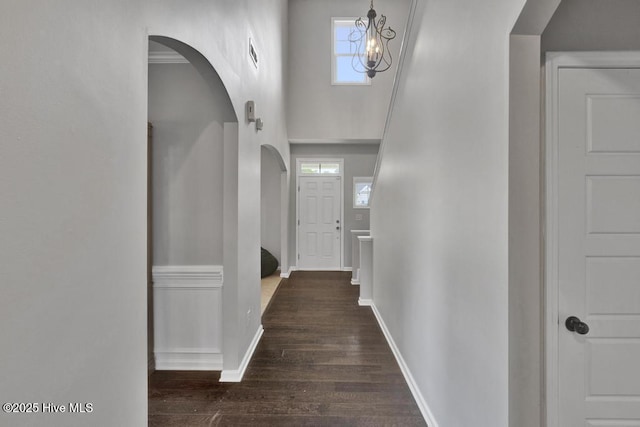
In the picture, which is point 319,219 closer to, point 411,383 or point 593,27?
point 411,383

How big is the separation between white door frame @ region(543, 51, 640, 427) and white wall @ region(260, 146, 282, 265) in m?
5.50

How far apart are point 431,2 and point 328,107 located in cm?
434

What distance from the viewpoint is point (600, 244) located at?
3.42ft

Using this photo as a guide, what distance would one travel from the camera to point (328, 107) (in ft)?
19.7

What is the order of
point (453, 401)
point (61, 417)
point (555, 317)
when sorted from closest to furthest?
point (61, 417), point (555, 317), point (453, 401)

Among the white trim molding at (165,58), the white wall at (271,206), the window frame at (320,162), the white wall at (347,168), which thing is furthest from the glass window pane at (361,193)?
the white trim molding at (165,58)

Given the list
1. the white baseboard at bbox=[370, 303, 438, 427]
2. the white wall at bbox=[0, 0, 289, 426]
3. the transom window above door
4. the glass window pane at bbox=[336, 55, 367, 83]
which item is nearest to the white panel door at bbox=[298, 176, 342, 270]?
the transom window above door

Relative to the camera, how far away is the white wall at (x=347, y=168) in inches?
243

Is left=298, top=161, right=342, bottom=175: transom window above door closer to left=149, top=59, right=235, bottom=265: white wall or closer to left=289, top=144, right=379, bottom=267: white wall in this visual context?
left=289, top=144, right=379, bottom=267: white wall

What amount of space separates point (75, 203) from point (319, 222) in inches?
216

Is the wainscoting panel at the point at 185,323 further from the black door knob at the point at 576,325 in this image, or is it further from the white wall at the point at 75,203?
the black door knob at the point at 576,325

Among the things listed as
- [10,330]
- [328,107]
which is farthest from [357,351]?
[328,107]

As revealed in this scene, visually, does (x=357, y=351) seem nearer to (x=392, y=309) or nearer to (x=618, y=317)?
(x=392, y=309)

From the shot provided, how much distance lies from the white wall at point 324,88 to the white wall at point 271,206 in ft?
2.89
